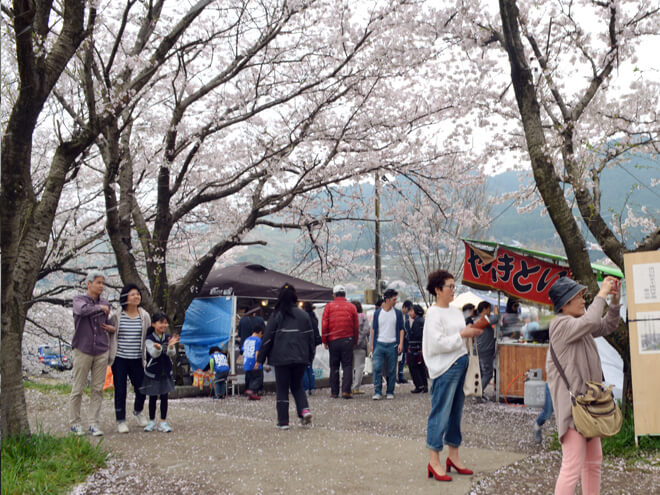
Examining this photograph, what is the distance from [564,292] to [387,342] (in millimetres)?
7101

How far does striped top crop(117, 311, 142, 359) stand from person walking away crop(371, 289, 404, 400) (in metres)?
4.83

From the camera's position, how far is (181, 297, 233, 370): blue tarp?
1303 cm

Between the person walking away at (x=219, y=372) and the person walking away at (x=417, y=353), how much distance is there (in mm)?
3663

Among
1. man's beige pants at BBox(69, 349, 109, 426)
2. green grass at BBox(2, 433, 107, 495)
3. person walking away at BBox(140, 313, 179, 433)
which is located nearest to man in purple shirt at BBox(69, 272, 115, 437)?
man's beige pants at BBox(69, 349, 109, 426)

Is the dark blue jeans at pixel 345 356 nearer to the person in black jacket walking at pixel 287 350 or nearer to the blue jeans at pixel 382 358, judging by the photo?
the blue jeans at pixel 382 358

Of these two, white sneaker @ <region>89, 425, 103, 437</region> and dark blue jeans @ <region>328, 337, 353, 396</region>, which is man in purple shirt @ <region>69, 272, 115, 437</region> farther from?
dark blue jeans @ <region>328, 337, 353, 396</region>

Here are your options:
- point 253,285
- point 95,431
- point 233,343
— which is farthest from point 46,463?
point 253,285

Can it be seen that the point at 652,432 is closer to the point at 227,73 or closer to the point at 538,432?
the point at 538,432

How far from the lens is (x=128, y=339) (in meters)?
7.41

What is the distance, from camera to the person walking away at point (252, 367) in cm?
1112

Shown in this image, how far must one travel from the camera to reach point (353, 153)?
1332 centimetres

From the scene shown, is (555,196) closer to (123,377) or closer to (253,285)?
(123,377)

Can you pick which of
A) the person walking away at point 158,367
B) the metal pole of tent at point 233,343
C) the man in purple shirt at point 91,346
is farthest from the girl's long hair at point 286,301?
the metal pole of tent at point 233,343

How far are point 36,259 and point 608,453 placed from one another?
6103 millimetres
